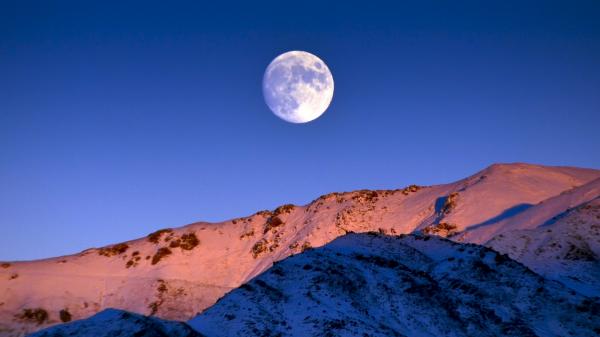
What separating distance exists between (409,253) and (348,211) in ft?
134

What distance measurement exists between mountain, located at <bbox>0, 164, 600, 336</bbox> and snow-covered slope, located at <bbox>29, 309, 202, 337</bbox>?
1486 inches

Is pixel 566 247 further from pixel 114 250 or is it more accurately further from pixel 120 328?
pixel 114 250

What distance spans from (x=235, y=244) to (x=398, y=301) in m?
54.2

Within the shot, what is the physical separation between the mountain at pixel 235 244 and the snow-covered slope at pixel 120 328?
3773 centimetres

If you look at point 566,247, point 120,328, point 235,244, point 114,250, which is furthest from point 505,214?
point 114,250

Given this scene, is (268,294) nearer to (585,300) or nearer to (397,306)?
(397,306)

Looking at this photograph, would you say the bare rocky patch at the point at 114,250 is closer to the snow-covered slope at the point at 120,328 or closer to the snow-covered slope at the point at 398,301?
the snow-covered slope at the point at 398,301

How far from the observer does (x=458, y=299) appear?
34406mm

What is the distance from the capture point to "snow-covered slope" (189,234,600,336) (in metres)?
29.0

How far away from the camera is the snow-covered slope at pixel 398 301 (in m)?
29.0

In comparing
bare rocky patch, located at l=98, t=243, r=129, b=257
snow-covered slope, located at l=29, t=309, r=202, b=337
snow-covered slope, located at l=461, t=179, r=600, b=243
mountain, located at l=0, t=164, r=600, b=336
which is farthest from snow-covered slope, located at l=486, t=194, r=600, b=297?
bare rocky patch, located at l=98, t=243, r=129, b=257

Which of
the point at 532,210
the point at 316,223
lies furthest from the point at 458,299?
the point at 316,223

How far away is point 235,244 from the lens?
84750 millimetres

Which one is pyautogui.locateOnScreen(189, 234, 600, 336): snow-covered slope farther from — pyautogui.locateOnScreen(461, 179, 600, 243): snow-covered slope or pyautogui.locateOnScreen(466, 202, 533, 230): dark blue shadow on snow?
pyautogui.locateOnScreen(466, 202, 533, 230): dark blue shadow on snow
